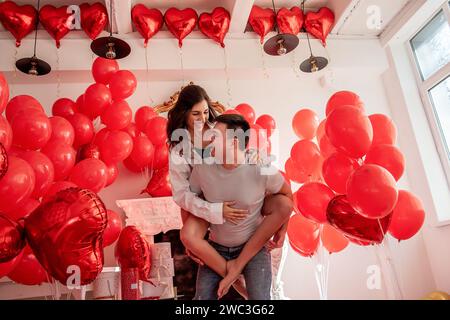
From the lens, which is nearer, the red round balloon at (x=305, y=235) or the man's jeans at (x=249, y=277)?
the man's jeans at (x=249, y=277)

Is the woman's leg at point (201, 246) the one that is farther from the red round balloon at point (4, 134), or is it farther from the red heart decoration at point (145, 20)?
the red heart decoration at point (145, 20)

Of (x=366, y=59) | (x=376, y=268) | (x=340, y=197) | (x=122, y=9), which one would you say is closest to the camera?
(x=340, y=197)

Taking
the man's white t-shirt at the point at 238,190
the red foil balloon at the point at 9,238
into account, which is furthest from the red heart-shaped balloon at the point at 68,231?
the man's white t-shirt at the point at 238,190

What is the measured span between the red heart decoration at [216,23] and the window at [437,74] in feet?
6.81

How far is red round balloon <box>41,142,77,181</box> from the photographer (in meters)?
2.29

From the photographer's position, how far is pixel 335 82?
402 centimetres

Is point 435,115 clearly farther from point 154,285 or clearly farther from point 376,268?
point 154,285

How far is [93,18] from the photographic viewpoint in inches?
128

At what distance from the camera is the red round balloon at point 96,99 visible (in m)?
2.80

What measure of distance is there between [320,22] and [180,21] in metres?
1.46

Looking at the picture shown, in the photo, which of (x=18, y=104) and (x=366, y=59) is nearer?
(x=18, y=104)

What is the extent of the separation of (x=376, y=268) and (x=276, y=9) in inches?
113
